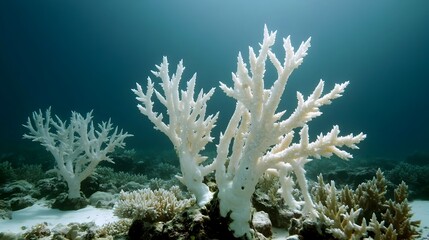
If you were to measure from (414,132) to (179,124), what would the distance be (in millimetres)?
106344

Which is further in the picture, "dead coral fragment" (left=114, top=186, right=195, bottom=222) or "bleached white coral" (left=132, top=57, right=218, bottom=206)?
"dead coral fragment" (left=114, top=186, right=195, bottom=222)

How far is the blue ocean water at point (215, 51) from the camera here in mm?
74375

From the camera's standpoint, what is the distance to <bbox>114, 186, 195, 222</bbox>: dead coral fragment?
4078 millimetres

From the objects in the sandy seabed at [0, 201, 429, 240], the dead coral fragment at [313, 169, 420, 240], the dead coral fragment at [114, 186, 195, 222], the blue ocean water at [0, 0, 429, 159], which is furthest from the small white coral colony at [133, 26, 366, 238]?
the blue ocean water at [0, 0, 429, 159]

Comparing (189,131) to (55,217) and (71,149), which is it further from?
(71,149)

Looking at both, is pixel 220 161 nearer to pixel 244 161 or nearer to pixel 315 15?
pixel 244 161

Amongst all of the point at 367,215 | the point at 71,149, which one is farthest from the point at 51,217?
the point at 367,215

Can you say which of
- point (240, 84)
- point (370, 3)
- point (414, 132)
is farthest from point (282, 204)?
point (414, 132)

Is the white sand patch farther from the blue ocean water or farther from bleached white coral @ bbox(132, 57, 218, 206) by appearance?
the blue ocean water

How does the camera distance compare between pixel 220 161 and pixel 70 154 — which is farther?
pixel 70 154

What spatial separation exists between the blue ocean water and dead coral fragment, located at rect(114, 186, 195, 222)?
60.2m

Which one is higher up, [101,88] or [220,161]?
[101,88]

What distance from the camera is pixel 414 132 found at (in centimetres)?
8844

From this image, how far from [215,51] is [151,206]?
88850 mm
